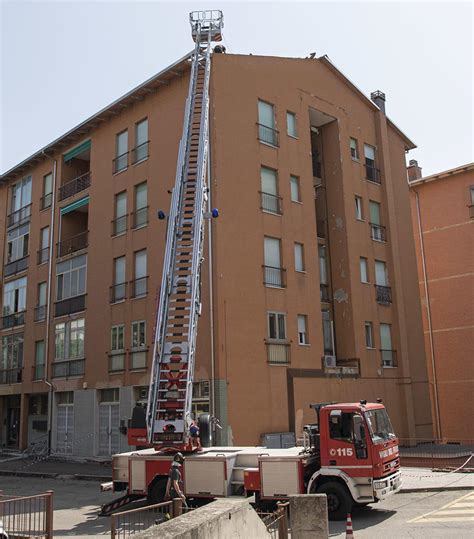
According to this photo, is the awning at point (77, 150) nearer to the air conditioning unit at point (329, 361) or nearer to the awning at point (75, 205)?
the awning at point (75, 205)

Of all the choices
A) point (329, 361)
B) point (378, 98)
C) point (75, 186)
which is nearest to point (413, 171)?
point (378, 98)

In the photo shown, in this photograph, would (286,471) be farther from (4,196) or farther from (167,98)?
(4,196)

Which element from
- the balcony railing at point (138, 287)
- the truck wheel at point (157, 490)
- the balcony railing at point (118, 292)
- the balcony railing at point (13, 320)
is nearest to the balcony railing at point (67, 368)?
the balcony railing at point (118, 292)

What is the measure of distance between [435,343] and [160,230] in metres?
18.7

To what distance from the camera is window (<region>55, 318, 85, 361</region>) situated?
2777cm

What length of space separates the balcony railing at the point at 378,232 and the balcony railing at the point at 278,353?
8.94 meters

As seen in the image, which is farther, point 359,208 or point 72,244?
point 72,244

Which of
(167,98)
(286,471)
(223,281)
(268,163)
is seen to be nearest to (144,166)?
(167,98)

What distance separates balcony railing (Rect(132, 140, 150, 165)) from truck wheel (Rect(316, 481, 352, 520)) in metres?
17.6

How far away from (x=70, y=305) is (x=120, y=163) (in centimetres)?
726

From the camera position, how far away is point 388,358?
92.8ft

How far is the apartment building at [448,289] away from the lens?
32562 mm

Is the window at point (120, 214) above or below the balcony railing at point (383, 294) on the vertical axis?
above

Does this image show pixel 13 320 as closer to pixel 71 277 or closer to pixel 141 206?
pixel 71 277
